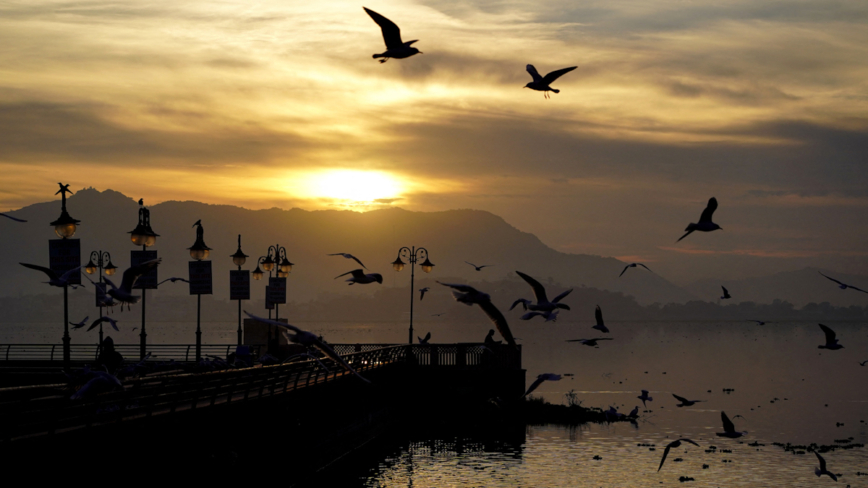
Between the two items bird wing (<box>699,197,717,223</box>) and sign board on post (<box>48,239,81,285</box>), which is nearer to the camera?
bird wing (<box>699,197,717,223</box>)

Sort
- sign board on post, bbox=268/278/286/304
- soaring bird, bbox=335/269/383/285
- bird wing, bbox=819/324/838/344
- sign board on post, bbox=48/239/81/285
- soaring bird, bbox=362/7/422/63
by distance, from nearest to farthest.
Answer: soaring bird, bbox=362/7/422/63 < soaring bird, bbox=335/269/383/285 < bird wing, bbox=819/324/838/344 < sign board on post, bbox=48/239/81/285 < sign board on post, bbox=268/278/286/304

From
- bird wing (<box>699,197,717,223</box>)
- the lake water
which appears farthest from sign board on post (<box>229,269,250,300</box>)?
bird wing (<box>699,197,717,223</box>)

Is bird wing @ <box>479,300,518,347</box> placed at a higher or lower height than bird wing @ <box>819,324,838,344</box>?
higher

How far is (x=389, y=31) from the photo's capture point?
14.2 meters

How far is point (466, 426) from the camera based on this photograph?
48.7 meters

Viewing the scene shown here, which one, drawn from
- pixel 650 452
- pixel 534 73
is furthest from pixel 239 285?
pixel 534 73

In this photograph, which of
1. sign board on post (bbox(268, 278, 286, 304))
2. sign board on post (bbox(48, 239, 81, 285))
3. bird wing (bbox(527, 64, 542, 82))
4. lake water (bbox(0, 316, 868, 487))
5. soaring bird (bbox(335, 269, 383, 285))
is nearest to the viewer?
bird wing (bbox(527, 64, 542, 82))

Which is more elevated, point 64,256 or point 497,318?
point 64,256

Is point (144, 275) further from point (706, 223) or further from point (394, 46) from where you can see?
point (706, 223)

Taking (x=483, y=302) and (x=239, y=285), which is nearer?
(x=483, y=302)

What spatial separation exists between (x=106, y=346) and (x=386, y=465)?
14.3 meters

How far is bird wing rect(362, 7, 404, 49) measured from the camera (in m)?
13.7

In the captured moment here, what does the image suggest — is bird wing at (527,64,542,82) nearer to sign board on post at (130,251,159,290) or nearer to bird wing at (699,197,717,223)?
bird wing at (699,197,717,223)

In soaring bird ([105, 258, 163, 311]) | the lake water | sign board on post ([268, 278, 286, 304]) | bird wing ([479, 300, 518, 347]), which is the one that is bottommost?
the lake water
